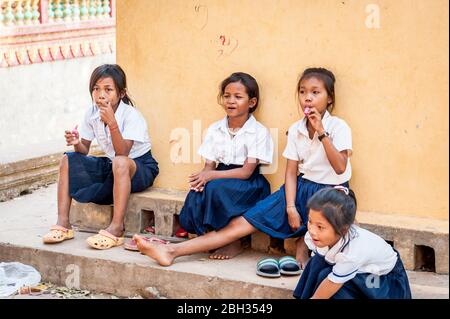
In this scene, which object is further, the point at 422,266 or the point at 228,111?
the point at 228,111

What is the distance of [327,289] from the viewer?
169 inches

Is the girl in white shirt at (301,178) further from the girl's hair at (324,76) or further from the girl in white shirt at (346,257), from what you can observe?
the girl in white shirt at (346,257)

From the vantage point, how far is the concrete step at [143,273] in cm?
473

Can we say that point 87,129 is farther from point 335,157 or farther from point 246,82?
point 335,157

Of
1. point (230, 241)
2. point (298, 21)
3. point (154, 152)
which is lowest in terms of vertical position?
point (230, 241)

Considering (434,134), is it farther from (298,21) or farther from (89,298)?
(89,298)

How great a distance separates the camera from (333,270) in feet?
14.1

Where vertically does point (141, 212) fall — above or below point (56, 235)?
above

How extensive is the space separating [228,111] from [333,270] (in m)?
1.37

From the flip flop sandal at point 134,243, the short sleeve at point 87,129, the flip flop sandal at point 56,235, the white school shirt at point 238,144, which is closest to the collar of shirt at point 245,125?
the white school shirt at point 238,144

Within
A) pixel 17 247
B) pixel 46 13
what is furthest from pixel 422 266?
pixel 46 13

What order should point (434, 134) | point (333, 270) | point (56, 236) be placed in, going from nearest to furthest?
point (333, 270)
point (434, 134)
point (56, 236)

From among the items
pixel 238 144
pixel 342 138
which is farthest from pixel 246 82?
pixel 342 138

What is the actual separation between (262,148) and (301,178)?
Answer: 0.98ft
